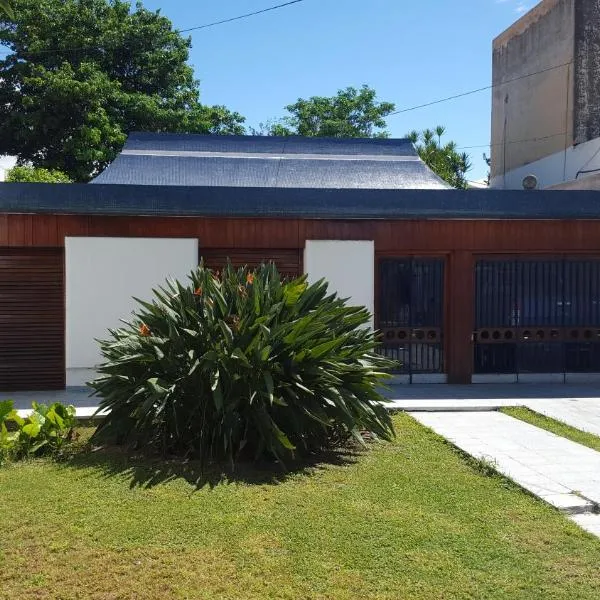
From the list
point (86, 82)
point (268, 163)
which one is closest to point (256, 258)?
point (268, 163)

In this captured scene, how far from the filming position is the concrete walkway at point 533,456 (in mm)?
5750

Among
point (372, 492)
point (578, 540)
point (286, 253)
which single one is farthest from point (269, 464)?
point (286, 253)

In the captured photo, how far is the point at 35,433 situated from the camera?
6805 mm

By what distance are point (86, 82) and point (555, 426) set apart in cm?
1974

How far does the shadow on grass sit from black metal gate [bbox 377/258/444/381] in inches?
196

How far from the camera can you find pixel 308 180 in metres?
14.9

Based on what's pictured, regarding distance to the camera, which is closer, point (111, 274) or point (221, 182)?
point (111, 274)

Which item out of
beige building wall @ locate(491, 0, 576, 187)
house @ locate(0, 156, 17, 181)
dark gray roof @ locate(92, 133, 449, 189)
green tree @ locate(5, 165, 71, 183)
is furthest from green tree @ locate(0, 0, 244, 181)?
beige building wall @ locate(491, 0, 576, 187)

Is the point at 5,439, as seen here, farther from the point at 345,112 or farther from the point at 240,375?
the point at 345,112

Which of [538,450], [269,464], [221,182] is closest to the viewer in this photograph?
[269,464]

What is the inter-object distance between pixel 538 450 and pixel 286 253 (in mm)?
5464

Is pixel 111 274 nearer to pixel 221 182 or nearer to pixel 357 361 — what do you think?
pixel 221 182

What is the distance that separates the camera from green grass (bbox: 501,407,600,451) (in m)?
8.02

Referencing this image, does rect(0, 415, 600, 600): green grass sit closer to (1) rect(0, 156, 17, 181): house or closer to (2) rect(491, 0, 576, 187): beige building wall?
(2) rect(491, 0, 576, 187): beige building wall
